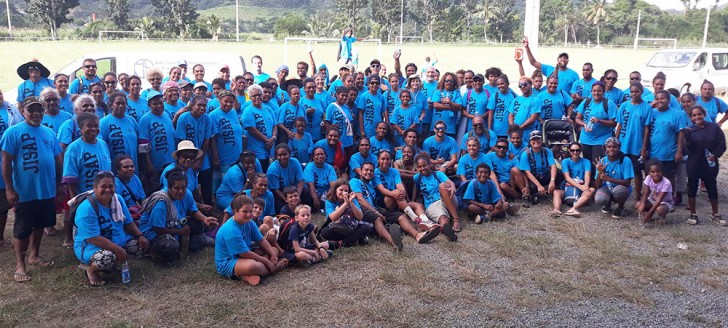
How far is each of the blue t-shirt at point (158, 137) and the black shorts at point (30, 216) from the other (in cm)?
130

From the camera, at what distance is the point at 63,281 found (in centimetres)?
509

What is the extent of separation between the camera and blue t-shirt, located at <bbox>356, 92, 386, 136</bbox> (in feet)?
28.7

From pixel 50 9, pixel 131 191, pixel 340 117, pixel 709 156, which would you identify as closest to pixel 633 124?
pixel 709 156

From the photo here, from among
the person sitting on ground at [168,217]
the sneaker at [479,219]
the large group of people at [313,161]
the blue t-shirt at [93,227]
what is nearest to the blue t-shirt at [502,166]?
the large group of people at [313,161]

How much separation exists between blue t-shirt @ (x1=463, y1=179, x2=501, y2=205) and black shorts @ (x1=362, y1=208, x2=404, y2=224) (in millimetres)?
952

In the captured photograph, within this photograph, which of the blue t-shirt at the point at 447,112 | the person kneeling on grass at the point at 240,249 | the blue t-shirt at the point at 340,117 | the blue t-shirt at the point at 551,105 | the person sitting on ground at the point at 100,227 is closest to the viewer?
the person sitting on ground at the point at 100,227

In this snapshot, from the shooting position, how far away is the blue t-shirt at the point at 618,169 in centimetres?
730

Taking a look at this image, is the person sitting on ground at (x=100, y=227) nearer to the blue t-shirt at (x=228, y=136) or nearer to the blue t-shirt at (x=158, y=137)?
the blue t-shirt at (x=158, y=137)

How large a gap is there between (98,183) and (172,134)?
1.74 metres

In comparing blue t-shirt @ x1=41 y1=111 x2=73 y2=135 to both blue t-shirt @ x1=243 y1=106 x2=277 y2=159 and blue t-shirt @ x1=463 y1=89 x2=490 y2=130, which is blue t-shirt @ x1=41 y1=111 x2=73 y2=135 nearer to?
blue t-shirt @ x1=243 y1=106 x2=277 y2=159

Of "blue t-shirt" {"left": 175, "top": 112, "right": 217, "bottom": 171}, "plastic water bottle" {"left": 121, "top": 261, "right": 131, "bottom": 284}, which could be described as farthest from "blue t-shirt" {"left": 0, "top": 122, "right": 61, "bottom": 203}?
"blue t-shirt" {"left": 175, "top": 112, "right": 217, "bottom": 171}

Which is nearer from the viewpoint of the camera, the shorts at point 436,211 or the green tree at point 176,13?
the shorts at point 436,211

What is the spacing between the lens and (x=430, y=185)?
274 inches

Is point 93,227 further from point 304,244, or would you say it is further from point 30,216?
point 304,244
